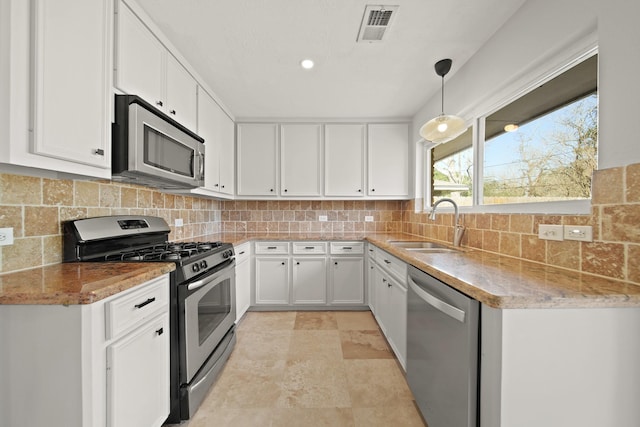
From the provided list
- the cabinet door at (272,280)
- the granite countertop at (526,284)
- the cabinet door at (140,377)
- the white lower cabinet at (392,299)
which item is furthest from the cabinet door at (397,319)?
the cabinet door at (140,377)

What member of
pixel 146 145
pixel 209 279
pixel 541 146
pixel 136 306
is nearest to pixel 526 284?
pixel 541 146

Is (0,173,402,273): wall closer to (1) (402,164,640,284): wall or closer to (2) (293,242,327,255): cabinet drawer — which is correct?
(2) (293,242,327,255): cabinet drawer

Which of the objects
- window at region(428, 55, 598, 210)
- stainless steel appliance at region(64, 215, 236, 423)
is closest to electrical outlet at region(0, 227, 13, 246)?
stainless steel appliance at region(64, 215, 236, 423)

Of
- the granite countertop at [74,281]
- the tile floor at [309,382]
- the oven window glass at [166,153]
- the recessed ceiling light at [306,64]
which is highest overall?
the recessed ceiling light at [306,64]

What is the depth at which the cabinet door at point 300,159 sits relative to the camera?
11.1ft

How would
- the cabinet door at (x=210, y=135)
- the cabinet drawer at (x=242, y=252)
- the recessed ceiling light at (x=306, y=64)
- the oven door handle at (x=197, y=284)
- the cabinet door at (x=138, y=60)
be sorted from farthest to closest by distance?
the cabinet drawer at (x=242, y=252) < the cabinet door at (x=210, y=135) < the recessed ceiling light at (x=306, y=64) < the oven door handle at (x=197, y=284) < the cabinet door at (x=138, y=60)

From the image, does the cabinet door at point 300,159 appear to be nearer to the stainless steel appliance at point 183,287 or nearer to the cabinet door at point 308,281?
the cabinet door at point 308,281

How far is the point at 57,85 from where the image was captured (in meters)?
1.07

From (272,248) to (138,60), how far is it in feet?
7.02

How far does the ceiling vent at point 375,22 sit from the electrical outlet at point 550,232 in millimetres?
1458

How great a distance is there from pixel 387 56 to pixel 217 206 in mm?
2677

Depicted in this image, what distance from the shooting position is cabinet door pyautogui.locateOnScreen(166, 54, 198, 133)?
74.0 inches

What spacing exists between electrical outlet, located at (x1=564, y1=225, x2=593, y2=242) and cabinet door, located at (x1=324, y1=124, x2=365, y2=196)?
2253 millimetres

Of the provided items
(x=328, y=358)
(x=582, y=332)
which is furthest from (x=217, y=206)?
(x=582, y=332)
